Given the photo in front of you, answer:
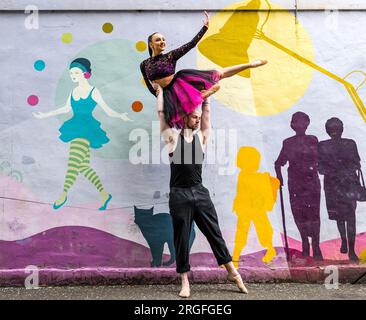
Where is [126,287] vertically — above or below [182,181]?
below

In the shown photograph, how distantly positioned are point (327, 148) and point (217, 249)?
5.61 feet

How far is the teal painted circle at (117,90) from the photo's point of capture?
5.00 m

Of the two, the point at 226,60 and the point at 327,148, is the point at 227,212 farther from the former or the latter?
the point at 226,60

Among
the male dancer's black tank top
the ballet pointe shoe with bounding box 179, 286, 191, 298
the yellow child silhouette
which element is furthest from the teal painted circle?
the ballet pointe shoe with bounding box 179, 286, 191, 298

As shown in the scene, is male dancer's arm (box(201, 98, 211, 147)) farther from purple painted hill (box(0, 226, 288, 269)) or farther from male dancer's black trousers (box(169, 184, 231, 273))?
purple painted hill (box(0, 226, 288, 269))

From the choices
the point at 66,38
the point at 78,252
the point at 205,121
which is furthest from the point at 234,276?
the point at 66,38

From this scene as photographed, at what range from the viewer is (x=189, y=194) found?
448 cm

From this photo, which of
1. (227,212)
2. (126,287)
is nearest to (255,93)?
(227,212)

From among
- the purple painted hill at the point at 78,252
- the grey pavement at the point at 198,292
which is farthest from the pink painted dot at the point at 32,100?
the grey pavement at the point at 198,292

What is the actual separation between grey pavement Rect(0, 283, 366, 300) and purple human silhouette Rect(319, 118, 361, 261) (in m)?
0.58

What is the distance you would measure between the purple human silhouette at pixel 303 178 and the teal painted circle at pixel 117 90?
5.10 feet

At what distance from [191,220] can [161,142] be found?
101 centimetres

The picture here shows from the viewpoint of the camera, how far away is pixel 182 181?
14.8ft

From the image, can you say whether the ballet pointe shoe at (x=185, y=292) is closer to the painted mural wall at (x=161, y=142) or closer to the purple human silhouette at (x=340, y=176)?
the painted mural wall at (x=161, y=142)
